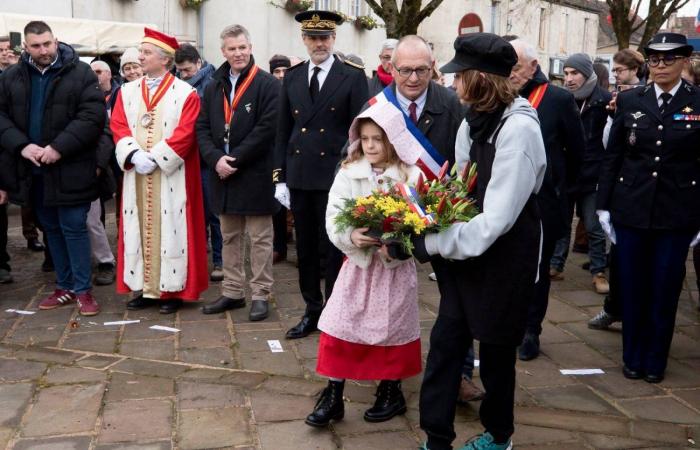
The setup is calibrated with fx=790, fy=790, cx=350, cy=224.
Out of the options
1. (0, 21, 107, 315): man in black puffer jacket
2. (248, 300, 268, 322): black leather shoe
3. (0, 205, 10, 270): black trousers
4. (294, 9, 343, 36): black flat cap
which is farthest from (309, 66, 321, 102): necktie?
(0, 205, 10, 270): black trousers

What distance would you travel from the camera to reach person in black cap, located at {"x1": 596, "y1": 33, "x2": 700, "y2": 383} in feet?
15.8

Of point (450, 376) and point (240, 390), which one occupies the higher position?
point (450, 376)

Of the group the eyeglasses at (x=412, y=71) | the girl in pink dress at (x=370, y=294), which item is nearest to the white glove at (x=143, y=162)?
the girl in pink dress at (x=370, y=294)

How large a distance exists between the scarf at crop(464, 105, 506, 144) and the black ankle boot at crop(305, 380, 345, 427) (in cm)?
155

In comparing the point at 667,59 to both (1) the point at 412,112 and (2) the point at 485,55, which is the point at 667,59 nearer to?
(1) the point at 412,112

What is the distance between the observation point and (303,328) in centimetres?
574

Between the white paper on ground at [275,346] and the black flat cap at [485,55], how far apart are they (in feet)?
8.95

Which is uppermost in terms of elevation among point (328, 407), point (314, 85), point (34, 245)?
point (314, 85)

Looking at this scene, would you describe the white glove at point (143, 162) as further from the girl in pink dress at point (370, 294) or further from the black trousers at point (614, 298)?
the black trousers at point (614, 298)

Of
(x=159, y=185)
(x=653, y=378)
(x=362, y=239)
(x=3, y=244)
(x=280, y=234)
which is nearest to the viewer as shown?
(x=362, y=239)

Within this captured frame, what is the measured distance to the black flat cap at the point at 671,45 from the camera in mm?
4746

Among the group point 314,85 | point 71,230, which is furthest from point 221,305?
point 314,85

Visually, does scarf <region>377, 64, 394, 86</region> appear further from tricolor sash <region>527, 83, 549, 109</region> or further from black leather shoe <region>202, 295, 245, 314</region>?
black leather shoe <region>202, 295, 245, 314</region>

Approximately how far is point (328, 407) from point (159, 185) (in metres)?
2.90
